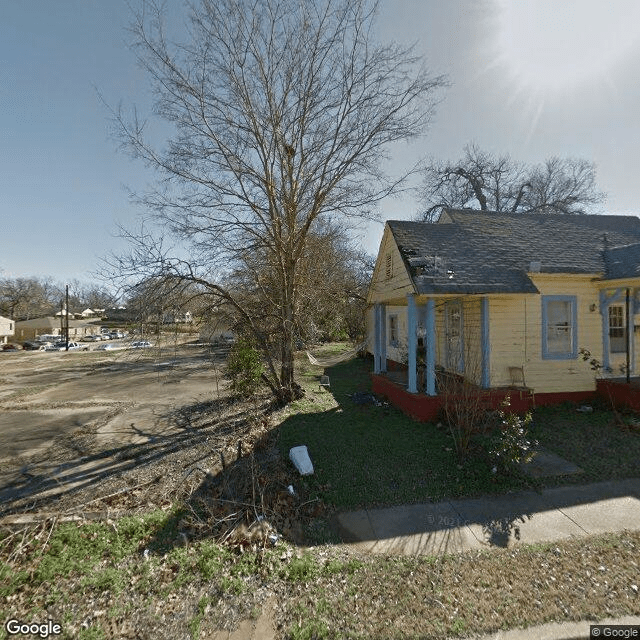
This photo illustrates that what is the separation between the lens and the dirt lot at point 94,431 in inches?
228

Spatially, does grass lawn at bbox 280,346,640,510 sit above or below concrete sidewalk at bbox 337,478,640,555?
above

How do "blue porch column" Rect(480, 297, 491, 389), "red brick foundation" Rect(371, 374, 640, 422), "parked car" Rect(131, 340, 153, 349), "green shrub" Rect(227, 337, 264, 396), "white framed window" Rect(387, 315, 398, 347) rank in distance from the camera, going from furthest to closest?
1. "white framed window" Rect(387, 315, 398, 347)
2. "green shrub" Rect(227, 337, 264, 396)
3. "blue porch column" Rect(480, 297, 491, 389)
4. "red brick foundation" Rect(371, 374, 640, 422)
5. "parked car" Rect(131, 340, 153, 349)

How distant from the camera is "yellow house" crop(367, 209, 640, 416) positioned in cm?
Answer: 791

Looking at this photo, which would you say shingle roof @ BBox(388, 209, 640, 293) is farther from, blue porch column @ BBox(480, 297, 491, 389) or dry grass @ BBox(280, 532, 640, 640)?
dry grass @ BBox(280, 532, 640, 640)

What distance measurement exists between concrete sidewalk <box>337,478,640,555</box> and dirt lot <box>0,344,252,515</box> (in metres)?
3.47

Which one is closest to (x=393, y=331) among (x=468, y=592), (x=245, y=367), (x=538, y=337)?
(x=538, y=337)

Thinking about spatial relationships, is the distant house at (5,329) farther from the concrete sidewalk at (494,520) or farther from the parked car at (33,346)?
the concrete sidewalk at (494,520)

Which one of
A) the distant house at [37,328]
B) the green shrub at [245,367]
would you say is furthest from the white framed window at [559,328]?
the distant house at [37,328]

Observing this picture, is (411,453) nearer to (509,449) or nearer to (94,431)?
(509,449)

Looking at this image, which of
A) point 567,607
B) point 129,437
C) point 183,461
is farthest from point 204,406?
point 567,607

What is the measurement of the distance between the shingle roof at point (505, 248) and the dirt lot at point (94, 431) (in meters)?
6.54

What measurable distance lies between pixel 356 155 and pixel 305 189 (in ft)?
5.92

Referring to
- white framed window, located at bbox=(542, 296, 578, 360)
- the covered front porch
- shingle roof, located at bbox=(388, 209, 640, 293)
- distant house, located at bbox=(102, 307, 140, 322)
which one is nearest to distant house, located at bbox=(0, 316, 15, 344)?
distant house, located at bbox=(102, 307, 140, 322)

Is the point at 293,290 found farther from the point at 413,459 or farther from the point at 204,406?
the point at 413,459
